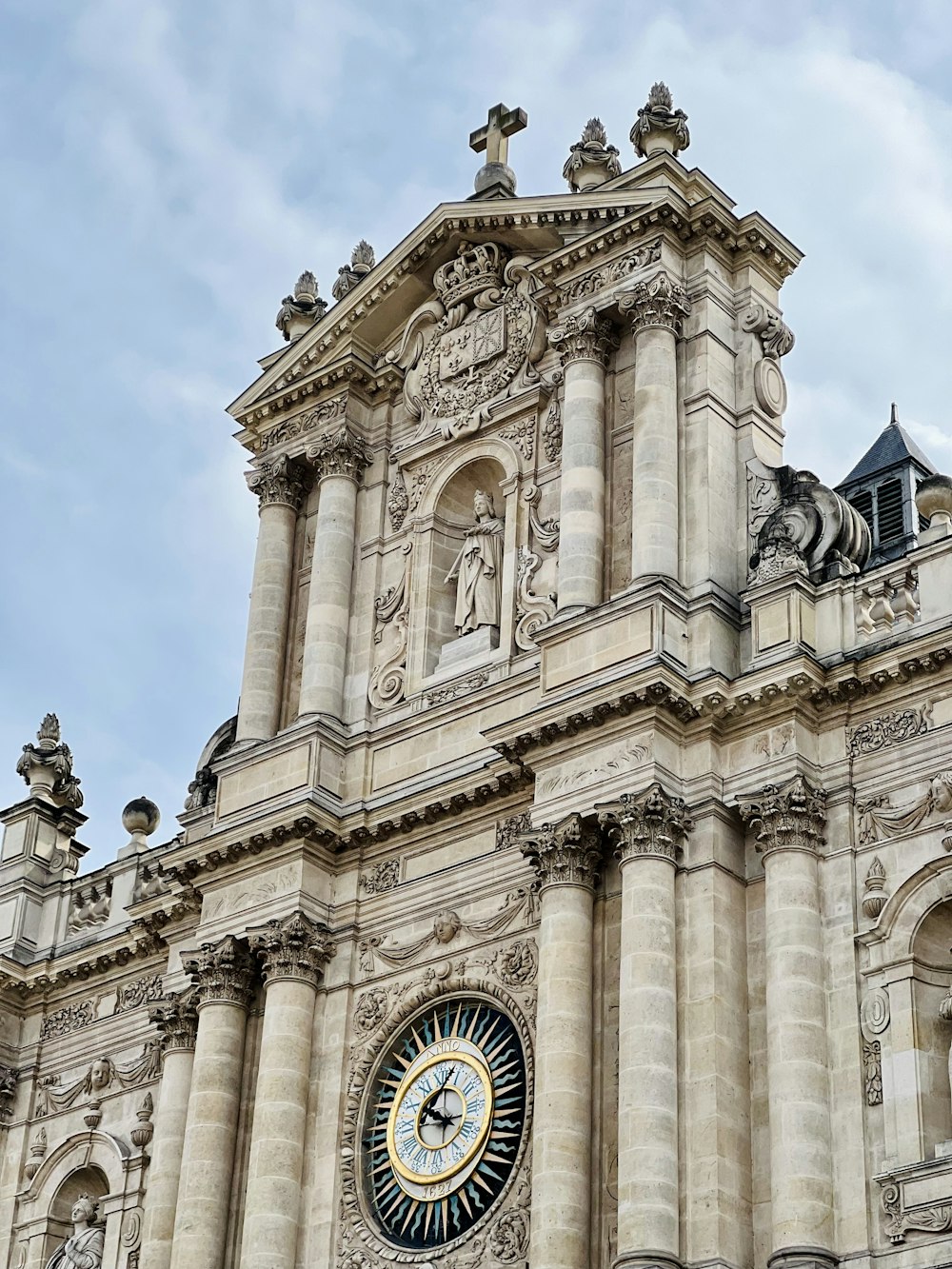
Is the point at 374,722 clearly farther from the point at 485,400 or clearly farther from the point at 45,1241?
the point at 45,1241

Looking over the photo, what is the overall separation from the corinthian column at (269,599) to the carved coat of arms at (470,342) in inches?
73.4

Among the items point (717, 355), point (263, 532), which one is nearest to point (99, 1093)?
point (263, 532)

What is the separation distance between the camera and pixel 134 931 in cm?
2752

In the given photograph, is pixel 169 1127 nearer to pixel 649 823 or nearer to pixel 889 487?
pixel 649 823

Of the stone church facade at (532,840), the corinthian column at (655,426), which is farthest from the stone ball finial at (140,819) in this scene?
the corinthian column at (655,426)

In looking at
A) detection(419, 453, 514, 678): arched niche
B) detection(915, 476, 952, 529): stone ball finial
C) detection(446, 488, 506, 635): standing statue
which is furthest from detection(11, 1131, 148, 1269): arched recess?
detection(915, 476, 952, 529): stone ball finial

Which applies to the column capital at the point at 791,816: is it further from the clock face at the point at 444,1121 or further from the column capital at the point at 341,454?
the column capital at the point at 341,454

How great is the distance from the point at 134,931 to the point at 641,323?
30.1 ft

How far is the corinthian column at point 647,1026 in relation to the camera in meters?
19.9

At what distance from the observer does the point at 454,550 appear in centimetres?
2697

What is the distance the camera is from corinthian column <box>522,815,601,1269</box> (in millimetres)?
20516

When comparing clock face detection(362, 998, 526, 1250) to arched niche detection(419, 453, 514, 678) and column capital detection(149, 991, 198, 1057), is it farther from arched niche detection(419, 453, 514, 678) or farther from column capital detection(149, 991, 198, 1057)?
arched niche detection(419, 453, 514, 678)

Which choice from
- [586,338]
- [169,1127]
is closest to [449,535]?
[586,338]

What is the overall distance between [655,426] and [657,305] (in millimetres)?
1545
